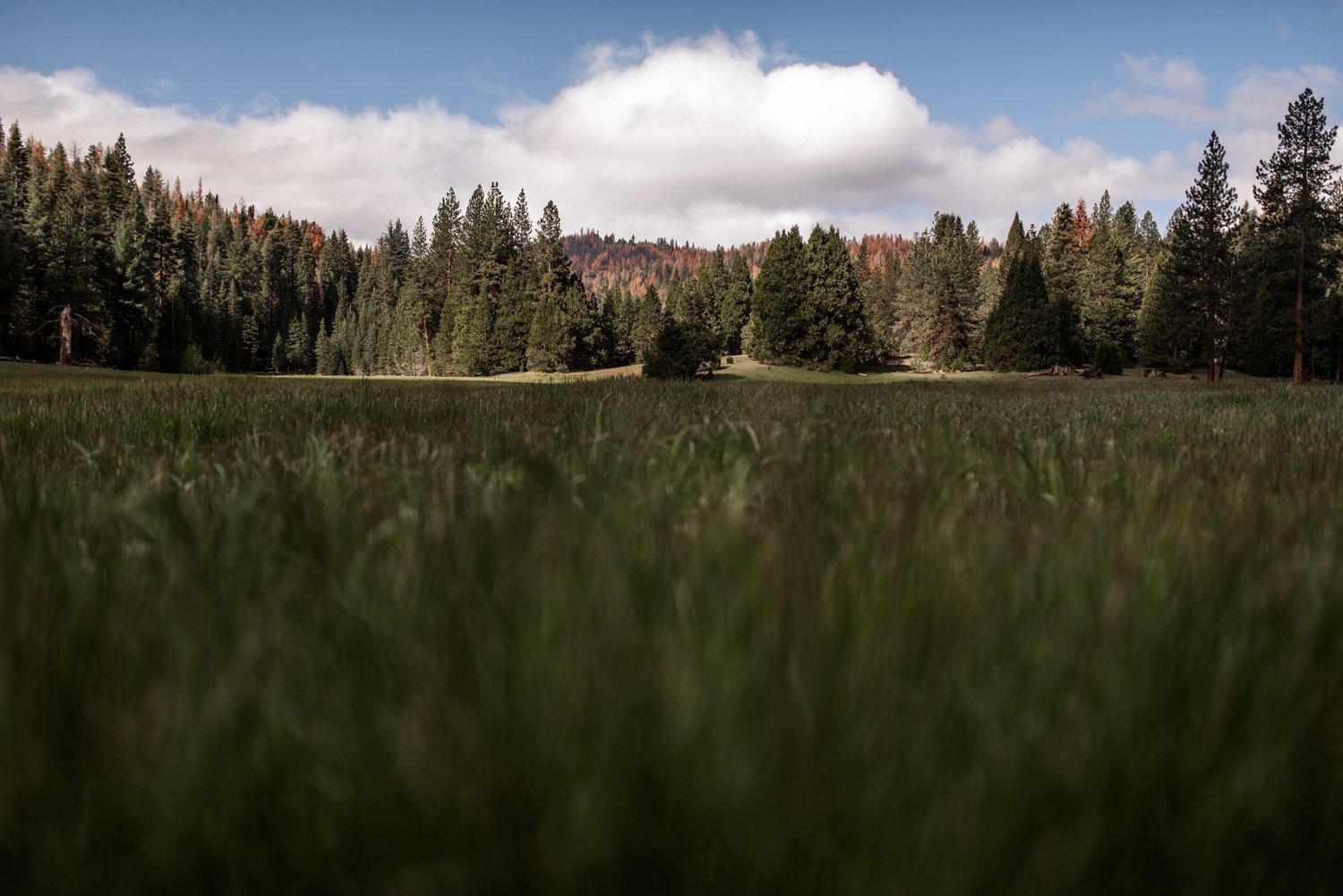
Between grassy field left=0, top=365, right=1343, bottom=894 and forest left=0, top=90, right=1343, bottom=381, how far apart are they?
108 ft

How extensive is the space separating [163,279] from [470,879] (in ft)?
337

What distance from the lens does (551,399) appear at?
23.3 feet

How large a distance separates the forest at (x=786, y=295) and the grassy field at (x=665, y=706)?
32.8 metres

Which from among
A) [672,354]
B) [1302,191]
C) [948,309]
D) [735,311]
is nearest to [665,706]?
[672,354]

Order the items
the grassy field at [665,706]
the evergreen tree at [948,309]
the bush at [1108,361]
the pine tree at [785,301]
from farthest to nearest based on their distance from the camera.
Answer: the evergreen tree at [948,309], the bush at [1108,361], the pine tree at [785,301], the grassy field at [665,706]

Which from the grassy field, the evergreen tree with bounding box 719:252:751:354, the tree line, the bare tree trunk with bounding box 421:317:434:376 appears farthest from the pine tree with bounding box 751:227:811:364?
the grassy field

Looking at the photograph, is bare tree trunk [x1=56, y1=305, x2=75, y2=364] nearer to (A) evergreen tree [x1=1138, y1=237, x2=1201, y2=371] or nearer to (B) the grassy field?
(B) the grassy field

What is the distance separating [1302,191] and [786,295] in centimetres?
2943

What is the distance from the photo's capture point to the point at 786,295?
2035 inches

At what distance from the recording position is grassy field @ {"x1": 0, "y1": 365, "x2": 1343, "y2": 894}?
604 mm

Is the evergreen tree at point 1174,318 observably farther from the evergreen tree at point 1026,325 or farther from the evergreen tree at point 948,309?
the evergreen tree at point 948,309

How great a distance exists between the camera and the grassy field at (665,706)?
604mm

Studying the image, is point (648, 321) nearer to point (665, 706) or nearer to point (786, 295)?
point (786, 295)

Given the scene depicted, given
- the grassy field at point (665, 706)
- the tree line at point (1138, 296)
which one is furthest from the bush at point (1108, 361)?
the grassy field at point (665, 706)
